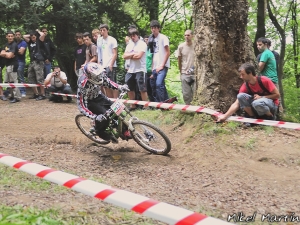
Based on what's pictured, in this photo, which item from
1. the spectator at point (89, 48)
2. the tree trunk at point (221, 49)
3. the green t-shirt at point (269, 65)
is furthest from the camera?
the spectator at point (89, 48)

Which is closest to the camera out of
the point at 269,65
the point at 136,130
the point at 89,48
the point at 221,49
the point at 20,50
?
the point at 136,130

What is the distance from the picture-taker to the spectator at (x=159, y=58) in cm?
848

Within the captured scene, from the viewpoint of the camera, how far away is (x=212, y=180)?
4629mm

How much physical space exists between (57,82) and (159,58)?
3.73m

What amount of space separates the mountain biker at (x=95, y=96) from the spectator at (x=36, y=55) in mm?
5467

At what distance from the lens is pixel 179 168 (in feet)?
17.0

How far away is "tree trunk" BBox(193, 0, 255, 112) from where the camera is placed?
632cm

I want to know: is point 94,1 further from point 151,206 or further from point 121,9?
point 151,206

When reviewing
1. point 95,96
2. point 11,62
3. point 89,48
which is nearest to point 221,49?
point 95,96

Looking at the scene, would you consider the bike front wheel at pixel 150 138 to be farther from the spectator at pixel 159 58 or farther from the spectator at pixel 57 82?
the spectator at pixel 57 82

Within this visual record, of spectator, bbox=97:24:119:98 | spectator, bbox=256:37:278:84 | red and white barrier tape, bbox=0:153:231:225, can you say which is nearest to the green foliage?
red and white barrier tape, bbox=0:153:231:225

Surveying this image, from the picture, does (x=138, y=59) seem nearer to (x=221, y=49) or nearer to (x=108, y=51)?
(x=108, y=51)

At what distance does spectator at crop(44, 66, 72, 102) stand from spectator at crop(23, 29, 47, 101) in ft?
1.54

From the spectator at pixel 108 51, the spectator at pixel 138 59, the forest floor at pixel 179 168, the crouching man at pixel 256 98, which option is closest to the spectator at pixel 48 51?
the spectator at pixel 108 51
